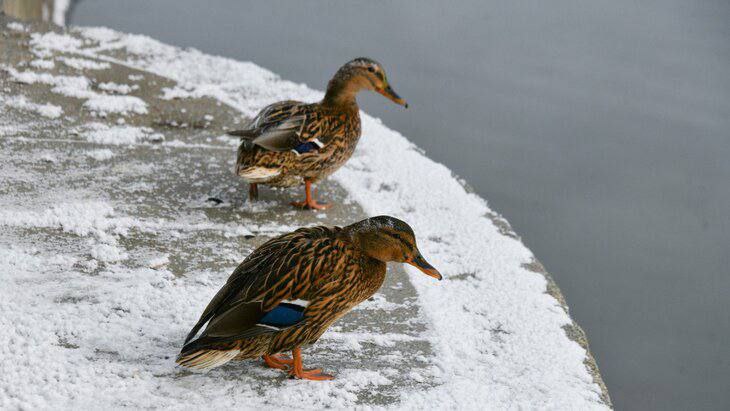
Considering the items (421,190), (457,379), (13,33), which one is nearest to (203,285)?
(457,379)

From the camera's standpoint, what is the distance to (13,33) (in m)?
6.66

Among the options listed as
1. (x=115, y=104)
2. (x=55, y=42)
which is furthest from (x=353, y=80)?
(x=55, y=42)

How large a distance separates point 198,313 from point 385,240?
88 centimetres

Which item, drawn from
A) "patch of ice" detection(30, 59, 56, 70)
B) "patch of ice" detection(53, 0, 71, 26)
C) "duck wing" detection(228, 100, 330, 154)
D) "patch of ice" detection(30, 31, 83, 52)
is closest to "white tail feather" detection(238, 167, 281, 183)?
"duck wing" detection(228, 100, 330, 154)

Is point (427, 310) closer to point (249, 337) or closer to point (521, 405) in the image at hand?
point (521, 405)

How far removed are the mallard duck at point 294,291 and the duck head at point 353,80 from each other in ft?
5.28

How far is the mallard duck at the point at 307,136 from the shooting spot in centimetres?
401

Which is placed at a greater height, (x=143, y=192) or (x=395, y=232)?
(x=395, y=232)

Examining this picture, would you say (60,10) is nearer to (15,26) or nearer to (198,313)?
(15,26)

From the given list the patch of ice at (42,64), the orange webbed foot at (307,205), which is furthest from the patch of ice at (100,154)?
the patch of ice at (42,64)

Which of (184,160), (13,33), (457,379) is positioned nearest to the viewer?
(457,379)

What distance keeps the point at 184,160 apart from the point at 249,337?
2.47m

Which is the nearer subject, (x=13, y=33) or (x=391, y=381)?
(x=391, y=381)

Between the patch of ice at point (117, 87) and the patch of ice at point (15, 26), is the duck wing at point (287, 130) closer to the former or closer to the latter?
the patch of ice at point (117, 87)
